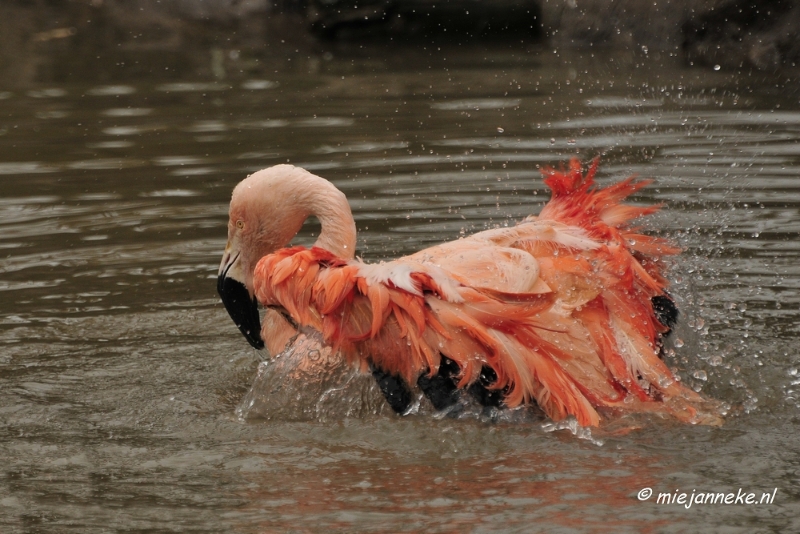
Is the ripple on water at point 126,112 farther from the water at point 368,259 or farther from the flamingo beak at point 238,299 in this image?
the flamingo beak at point 238,299

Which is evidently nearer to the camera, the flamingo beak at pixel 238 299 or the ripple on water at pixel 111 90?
the flamingo beak at pixel 238 299

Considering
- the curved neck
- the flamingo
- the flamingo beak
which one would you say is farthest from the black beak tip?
the flamingo

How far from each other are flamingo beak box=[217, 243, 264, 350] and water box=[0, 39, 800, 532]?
0.76 feet

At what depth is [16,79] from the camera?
1188cm

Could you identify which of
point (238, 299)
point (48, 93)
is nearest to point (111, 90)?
point (48, 93)

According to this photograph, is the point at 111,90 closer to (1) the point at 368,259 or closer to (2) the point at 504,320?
(1) the point at 368,259

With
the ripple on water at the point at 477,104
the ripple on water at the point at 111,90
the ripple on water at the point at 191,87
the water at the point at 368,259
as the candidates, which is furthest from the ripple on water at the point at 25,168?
the ripple on water at the point at 477,104

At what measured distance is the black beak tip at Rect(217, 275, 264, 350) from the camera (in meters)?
5.00

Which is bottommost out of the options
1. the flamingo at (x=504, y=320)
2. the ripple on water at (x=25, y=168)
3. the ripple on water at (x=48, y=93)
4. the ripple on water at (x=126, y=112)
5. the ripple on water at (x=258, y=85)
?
the ripple on water at (x=25, y=168)

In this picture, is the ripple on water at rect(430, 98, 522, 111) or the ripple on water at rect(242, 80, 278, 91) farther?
the ripple on water at rect(242, 80, 278, 91)

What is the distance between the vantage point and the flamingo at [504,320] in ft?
13.2

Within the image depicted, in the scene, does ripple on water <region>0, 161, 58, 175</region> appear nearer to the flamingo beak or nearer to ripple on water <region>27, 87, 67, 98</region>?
ripple on water <region>27, 87, 67, 98</region>

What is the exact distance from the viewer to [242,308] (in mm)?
5016

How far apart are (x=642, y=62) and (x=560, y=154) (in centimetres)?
378
